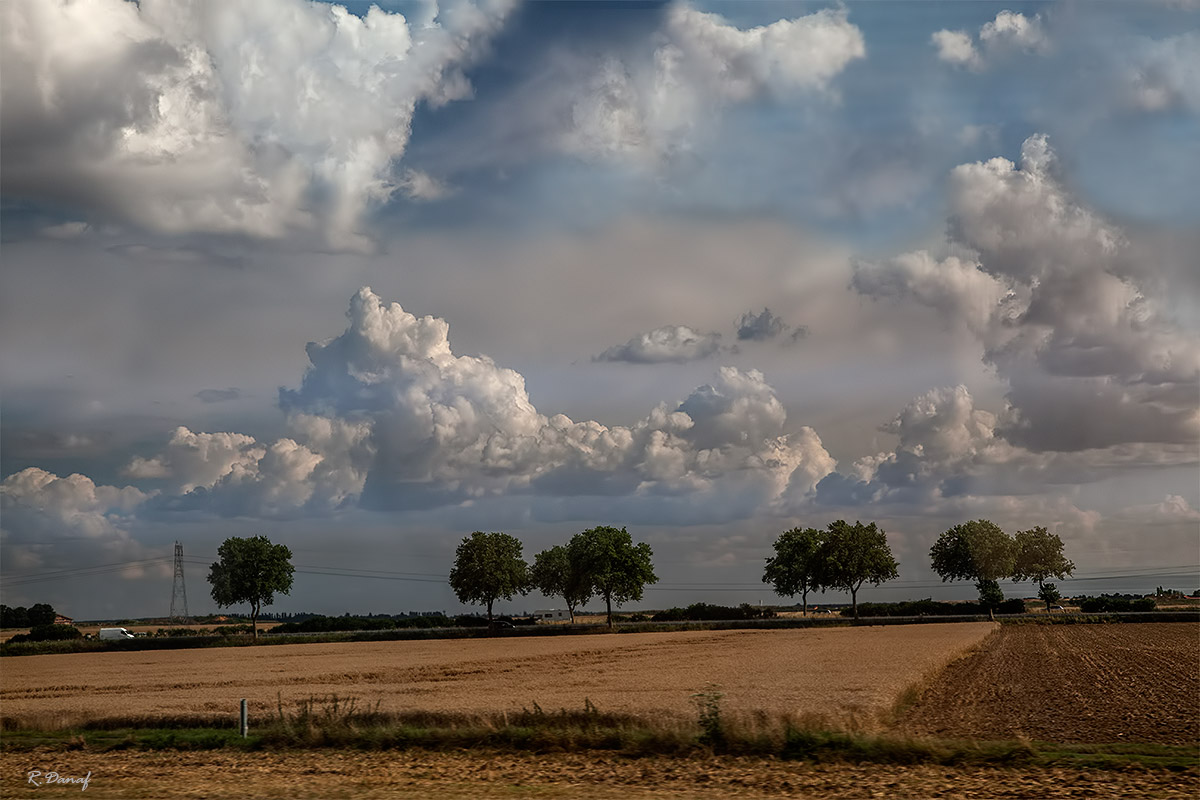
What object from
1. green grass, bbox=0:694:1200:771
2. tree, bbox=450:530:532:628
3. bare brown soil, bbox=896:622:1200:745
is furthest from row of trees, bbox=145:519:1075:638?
green grass, bbox=0:694:1200:771

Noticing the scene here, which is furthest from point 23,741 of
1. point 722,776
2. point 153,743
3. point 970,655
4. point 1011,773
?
point 970,655

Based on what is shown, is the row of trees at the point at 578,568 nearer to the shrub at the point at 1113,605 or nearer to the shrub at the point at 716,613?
the shrub at the point at 716,613

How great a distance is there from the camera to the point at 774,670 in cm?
6419

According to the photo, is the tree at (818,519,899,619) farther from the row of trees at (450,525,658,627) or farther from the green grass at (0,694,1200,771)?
the green grass at (0,694,1200,771)

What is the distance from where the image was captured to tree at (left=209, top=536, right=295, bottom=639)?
162250 millimetres

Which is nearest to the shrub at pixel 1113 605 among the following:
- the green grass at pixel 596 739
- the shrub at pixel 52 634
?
the green grass at pixel 596 739

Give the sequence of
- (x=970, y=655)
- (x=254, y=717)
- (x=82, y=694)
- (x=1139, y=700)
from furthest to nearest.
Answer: (x=970, y=655) < (x=82, y=694) < (x=1139, y=700) < (x=254, y=717)

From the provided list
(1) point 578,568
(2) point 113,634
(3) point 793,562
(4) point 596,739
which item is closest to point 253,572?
(2) point 113,634

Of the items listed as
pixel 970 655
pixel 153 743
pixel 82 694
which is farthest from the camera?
pixel 970 655

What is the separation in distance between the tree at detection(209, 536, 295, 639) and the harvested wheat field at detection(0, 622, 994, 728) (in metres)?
48.0

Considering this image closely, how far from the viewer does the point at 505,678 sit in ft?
210

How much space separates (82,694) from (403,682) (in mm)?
18943

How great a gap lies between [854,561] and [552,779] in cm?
15848

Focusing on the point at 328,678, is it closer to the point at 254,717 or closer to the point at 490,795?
the point at 254,717
